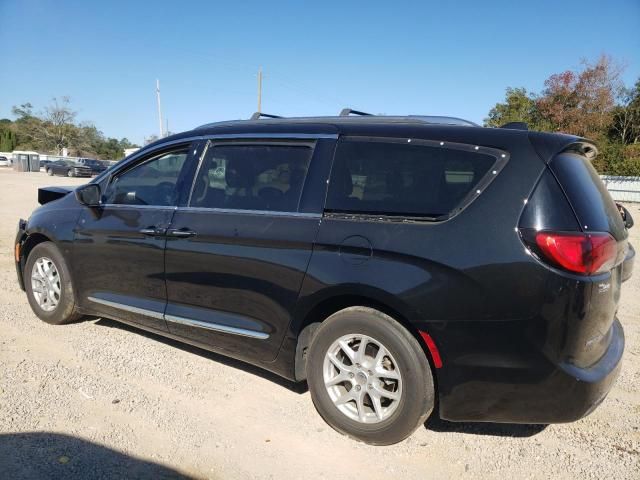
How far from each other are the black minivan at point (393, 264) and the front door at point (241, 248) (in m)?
0.01

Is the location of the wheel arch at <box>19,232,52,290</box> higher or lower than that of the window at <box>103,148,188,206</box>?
lower

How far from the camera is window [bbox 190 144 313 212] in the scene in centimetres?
324

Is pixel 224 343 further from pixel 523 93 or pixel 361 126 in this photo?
pixel 523 93

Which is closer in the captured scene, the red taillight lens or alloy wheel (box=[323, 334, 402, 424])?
the red taillight lens

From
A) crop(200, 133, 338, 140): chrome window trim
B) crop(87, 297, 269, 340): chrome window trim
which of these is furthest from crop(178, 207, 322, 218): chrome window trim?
crop(87, 297, 269, 340): chrome window trim

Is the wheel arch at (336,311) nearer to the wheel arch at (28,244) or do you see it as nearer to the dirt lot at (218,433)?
the dirt lot at (218,433)

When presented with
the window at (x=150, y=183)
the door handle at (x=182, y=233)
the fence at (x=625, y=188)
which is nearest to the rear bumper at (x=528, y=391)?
the door handle at (x=182, y=233)

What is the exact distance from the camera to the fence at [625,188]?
26031mm

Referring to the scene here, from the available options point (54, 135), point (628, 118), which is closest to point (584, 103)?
point (628, 118)

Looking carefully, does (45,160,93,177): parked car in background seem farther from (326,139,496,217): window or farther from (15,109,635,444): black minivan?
(326,139,496,217): window

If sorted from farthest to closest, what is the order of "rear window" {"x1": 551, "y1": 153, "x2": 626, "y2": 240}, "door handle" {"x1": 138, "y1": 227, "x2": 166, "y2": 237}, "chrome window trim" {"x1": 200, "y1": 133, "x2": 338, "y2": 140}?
"door handle" {"x1": 138, "y1": 227, "x2": 166, "y2": 237}, "chrome window trim" {"x1": 200, "y1": 133, "x2": 338, "y2": 140}, "rear window" {"x1": 551, "y1": 153, "x2": 626, "y2": 240}

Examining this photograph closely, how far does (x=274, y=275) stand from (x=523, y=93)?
37.9 meters

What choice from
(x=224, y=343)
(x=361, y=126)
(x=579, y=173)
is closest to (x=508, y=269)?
(x=579, y=173)

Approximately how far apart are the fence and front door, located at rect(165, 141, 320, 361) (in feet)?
88.6
